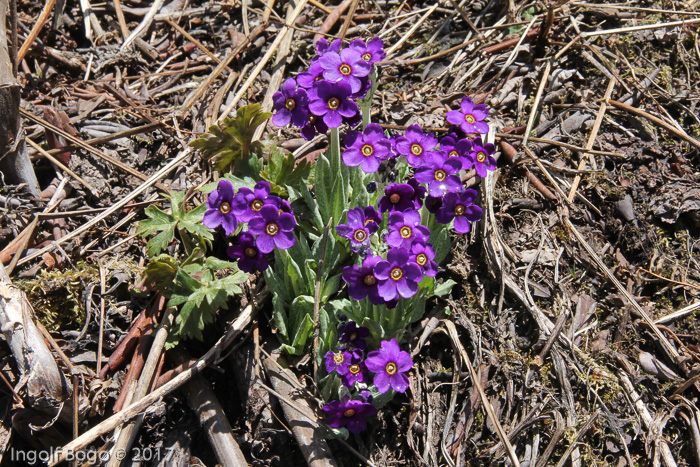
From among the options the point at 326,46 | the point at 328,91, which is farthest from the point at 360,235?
the point at 326,46

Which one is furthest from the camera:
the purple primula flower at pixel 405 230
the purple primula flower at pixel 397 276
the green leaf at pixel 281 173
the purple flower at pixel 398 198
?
the green leaf at pixel 281 173

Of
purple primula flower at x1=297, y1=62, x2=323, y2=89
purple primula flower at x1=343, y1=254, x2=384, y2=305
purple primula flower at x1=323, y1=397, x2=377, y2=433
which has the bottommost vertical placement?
purple primula flower at x1=323, y1=397, x2=377, y2=433

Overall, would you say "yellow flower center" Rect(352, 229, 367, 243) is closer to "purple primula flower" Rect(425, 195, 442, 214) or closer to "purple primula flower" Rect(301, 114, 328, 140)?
"purple primula flower" Rect(425, 195, 442, 214)

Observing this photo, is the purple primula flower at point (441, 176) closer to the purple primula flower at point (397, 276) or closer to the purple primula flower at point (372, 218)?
the purple primula flower at point (372, 218)

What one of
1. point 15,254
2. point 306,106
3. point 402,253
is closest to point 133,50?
point 15,254

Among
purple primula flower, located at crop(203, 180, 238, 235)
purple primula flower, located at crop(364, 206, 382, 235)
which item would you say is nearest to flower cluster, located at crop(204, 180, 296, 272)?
purple primula flower, located at crop(203, 180, 238, 235)

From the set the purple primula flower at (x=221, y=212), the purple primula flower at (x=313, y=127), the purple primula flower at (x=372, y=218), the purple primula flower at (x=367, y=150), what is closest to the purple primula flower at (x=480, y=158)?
the purple primula flower at (x=367, y=150)
